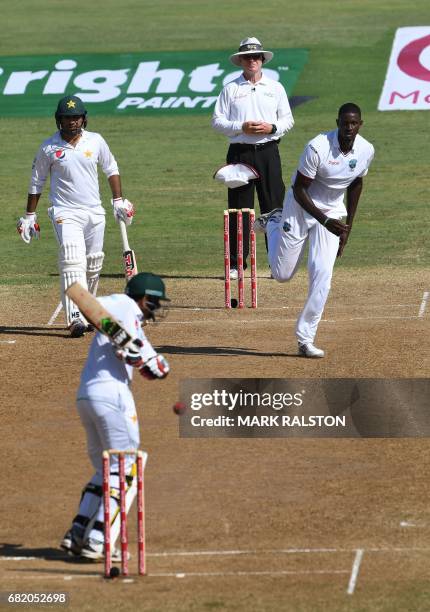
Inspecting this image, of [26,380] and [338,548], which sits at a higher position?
[26,380]

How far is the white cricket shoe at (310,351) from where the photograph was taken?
47.6 ft

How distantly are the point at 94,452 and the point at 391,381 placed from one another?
4.67 m

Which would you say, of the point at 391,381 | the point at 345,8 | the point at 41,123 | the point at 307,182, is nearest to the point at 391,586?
the point at 391,381

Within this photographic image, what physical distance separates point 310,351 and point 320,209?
146 cm

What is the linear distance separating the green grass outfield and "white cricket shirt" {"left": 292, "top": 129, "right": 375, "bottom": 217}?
5.09m

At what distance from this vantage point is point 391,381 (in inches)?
543

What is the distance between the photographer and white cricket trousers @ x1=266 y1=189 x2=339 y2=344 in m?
14.1

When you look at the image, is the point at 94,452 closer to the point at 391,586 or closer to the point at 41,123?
the point at 391,586

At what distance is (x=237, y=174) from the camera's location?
17.7 metres

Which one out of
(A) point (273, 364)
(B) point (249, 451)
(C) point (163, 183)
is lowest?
(B) point (249, 451)

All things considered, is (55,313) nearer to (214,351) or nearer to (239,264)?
(239,264)

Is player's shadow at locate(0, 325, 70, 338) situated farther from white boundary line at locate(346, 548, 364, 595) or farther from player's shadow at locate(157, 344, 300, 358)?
white boundary line at locate(346, 548, 364, 595)

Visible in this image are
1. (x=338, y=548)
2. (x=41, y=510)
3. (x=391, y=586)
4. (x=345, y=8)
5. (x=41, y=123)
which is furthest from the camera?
(x=345, y=8)

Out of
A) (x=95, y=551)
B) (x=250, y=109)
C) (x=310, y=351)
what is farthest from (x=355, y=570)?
(x=250, y=109)
